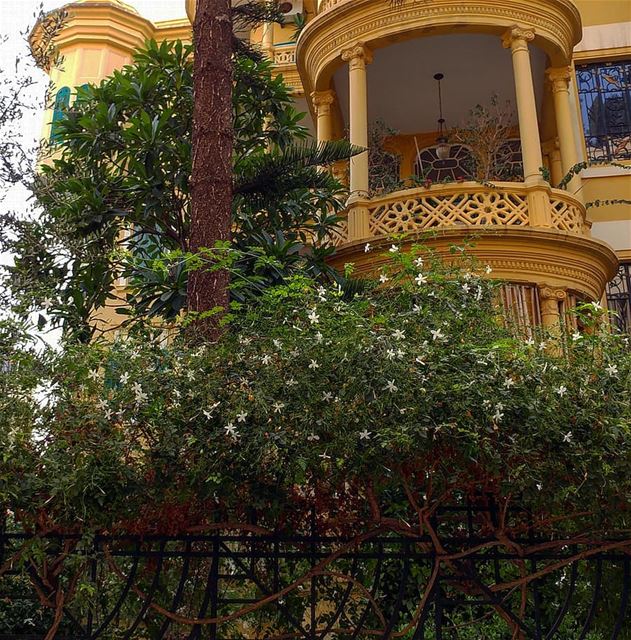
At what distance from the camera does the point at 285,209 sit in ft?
30.3

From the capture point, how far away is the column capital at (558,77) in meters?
12.9

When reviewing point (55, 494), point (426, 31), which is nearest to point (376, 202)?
point (426, 31)

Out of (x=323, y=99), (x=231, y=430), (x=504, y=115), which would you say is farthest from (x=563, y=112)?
(x=231, y=430)

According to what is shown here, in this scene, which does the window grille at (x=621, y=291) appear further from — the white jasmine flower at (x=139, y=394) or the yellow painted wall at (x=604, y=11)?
the white jasmine flower at (x=139, y=394)

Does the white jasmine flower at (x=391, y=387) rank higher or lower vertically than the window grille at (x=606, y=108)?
lower

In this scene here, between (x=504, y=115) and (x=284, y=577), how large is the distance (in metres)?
Result: 10.7

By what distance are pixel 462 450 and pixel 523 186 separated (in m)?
7.80

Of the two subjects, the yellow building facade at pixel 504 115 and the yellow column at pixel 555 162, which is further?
the yellow column at pixel 555 162

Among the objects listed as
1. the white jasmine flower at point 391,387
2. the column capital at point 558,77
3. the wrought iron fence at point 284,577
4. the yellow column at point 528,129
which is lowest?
the wrought iron fence at point 284,577

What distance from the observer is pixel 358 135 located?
1161 cm

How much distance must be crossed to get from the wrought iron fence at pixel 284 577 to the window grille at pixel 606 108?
37.1ft

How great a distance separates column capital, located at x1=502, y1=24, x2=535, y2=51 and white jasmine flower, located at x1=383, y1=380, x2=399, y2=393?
9.41 metres

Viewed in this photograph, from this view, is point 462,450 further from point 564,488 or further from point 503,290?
point 503,290

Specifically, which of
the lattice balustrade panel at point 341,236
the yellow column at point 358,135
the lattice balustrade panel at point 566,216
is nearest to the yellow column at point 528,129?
the lattice balustrade panel at point 566,216
